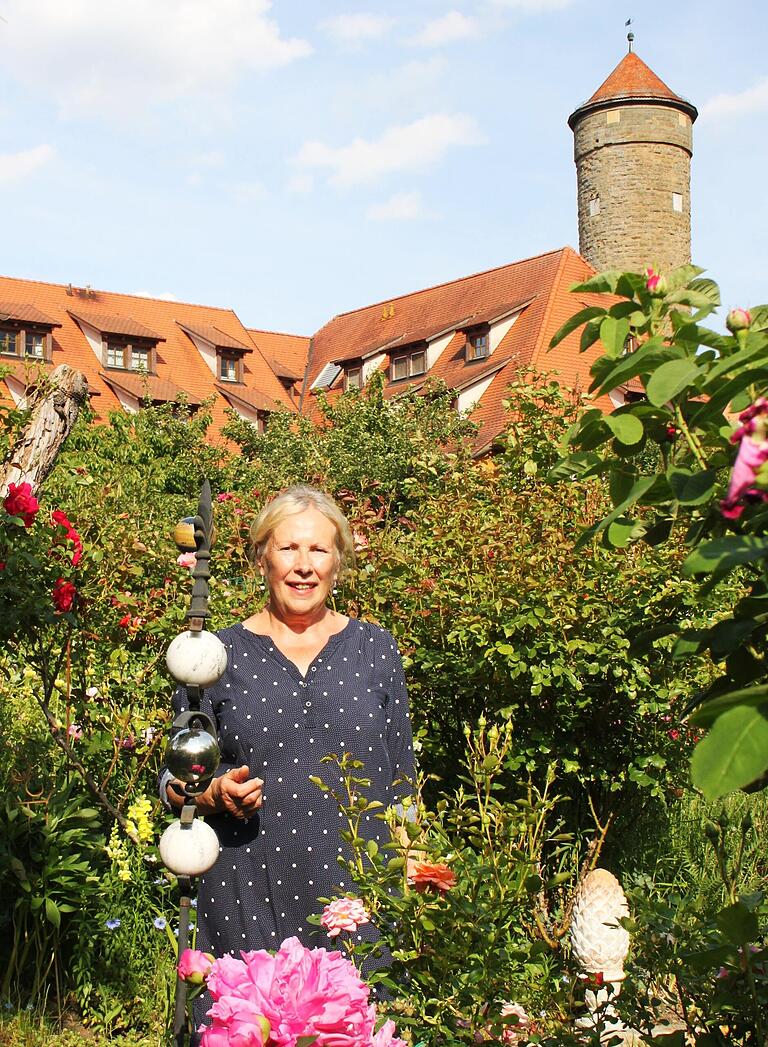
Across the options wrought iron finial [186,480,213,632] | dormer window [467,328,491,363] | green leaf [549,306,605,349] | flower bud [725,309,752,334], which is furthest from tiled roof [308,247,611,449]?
flower bud [725,309,752,334]

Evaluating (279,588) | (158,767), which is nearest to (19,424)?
(158,767)

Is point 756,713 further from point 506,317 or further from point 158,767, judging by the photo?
point 506,317

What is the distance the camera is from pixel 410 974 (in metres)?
1.86

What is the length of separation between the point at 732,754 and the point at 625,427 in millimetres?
532

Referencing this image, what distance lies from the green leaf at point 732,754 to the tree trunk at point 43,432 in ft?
14.0

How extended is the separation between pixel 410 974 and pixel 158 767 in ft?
8.64

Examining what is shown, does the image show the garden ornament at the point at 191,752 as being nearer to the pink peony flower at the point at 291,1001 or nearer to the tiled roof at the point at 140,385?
the pink peony flower at the point at 291,1001

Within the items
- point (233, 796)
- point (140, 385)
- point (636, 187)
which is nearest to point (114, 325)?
point (140, 385)

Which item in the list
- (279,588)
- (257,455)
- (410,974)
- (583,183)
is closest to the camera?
(410,974)

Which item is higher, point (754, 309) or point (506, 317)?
point (506, 317)

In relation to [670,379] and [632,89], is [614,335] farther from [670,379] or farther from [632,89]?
[632,89]

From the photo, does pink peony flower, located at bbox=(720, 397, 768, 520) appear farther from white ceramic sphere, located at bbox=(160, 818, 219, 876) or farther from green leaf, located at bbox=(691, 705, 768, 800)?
white ceramic sphere, located at bbox=(160, 818, 219, 876)

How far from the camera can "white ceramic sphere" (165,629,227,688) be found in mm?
1792

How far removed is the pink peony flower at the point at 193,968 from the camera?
1463 millimetres
